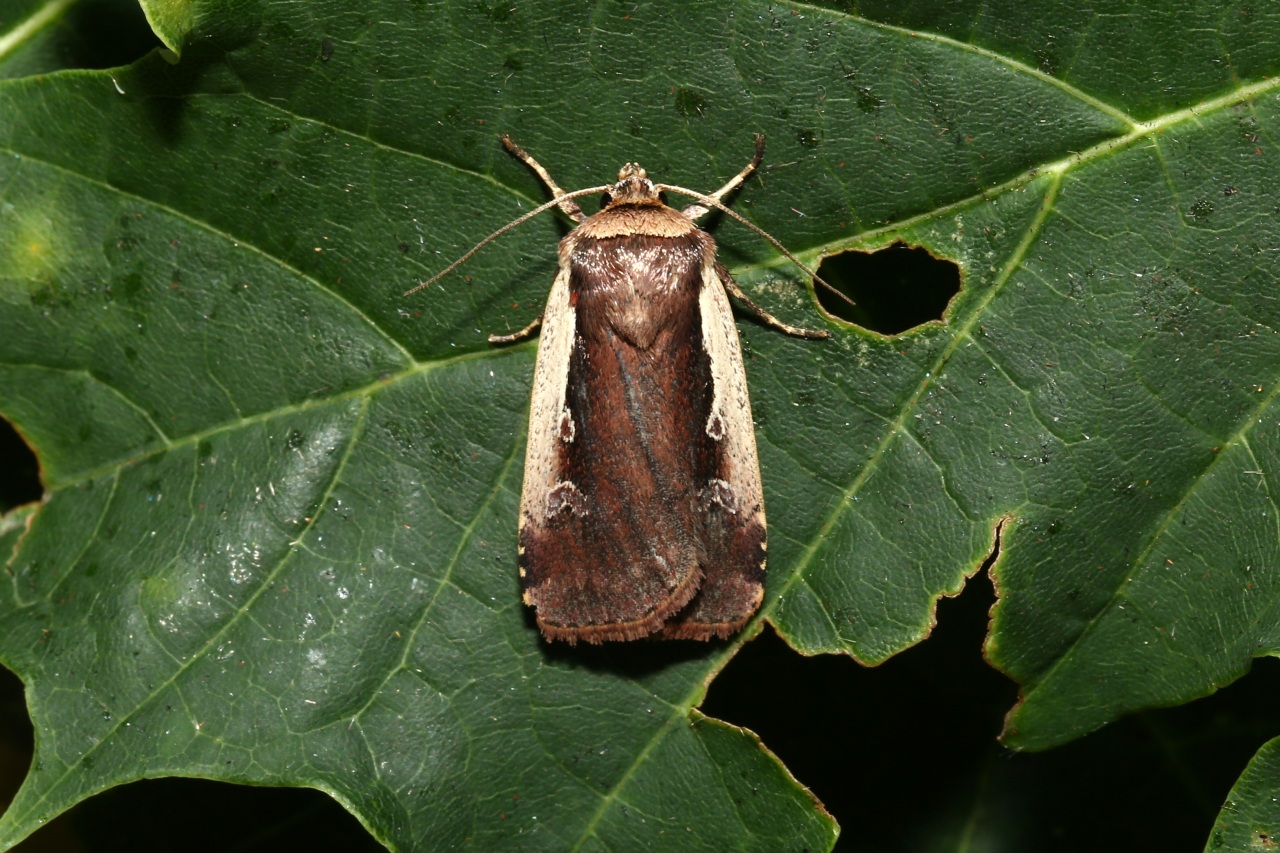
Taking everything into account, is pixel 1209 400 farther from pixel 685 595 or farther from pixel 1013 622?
pixel 685 595

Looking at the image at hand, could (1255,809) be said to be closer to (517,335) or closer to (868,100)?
(868,100)

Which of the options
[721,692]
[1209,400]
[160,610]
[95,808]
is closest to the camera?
[1209,400]

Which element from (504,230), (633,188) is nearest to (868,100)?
(633,188)

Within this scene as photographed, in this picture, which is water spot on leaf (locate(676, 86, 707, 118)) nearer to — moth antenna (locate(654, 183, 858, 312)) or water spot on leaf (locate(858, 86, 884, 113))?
moth antenna (locate(654, 183, 858, 312))

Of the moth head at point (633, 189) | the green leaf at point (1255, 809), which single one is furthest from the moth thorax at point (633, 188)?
the green leaf at point (1255, 809)

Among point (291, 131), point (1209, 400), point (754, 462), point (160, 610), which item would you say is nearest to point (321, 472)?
point (160, 610)

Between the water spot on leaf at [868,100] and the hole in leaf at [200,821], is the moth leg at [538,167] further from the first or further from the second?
the hole in leaf at [200,821]

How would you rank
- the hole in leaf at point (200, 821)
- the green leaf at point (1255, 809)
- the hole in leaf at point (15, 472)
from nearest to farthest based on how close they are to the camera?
1. the green leaf at point (1255, 809)
2. the hole in leaf at point (15, 472)
3. the hole in leaf at point (200, 821)

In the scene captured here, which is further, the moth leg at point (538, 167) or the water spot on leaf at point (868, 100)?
the moth leg at point (538, 167)

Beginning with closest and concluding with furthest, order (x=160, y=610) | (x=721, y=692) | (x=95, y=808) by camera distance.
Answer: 1. (x=160, y=610)
2. (x=721, y=692)
3. (x=95, y=808)
